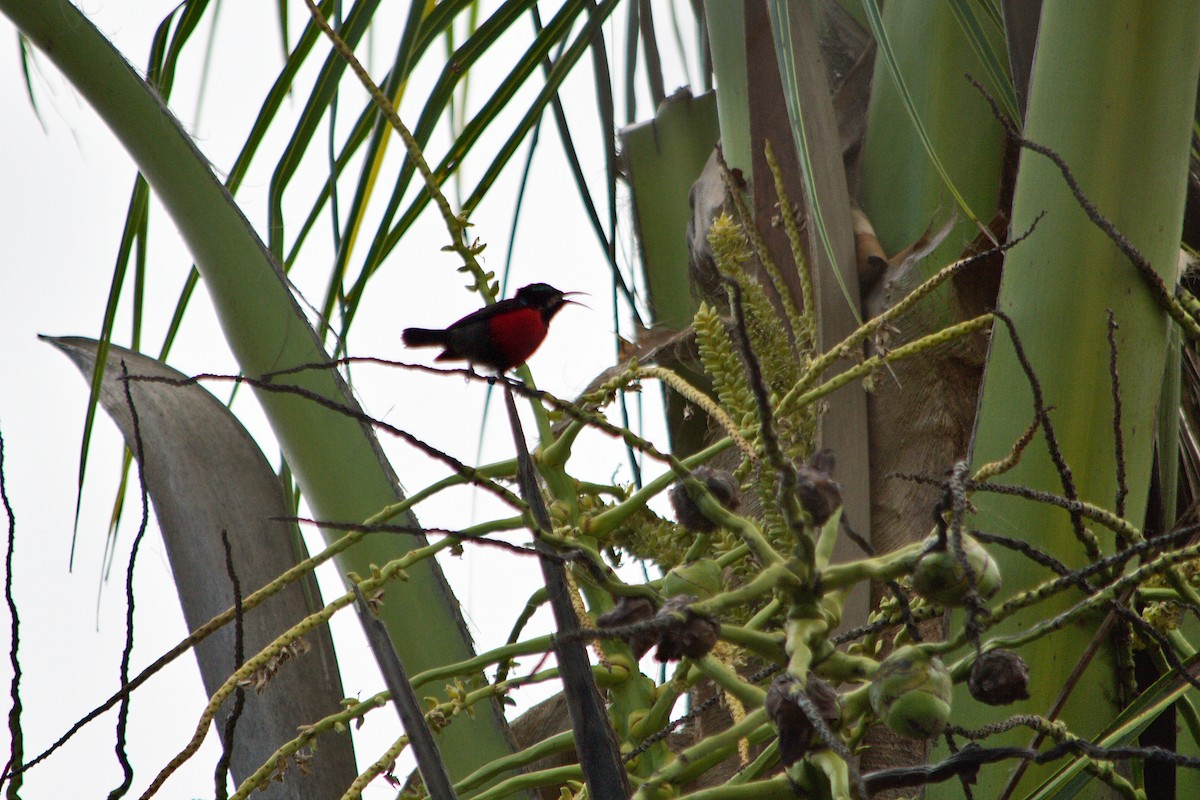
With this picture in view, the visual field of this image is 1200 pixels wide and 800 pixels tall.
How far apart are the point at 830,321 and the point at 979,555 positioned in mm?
796

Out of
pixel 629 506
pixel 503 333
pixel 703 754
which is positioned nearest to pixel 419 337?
pixel 503 333

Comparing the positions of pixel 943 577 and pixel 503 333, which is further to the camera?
pixel 503 333

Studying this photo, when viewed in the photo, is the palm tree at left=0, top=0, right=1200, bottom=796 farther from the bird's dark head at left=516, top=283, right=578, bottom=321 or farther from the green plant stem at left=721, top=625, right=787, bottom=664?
the bird's dark head at left=516, top=283, right=578, bottom=321

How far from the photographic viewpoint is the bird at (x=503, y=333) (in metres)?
1.68

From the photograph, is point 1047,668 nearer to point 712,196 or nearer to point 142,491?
point 142,491

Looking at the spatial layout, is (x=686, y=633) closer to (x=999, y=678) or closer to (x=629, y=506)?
(x=999, y=678)

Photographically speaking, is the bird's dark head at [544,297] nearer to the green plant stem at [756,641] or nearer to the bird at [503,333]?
the bird at [503,333]

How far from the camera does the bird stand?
1.68 meters

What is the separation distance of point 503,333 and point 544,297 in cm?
47

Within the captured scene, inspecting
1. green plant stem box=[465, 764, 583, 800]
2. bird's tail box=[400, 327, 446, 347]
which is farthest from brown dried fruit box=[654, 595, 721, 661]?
bird's tail box=[400, 327, 446, 347]

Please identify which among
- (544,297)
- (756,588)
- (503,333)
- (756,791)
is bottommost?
(756,791)

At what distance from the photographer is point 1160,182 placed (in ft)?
3.46

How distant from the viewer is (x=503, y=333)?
5.39 feet

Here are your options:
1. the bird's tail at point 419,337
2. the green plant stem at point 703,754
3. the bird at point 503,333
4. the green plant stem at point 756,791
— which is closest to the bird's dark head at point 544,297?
the bird at point 503,333
